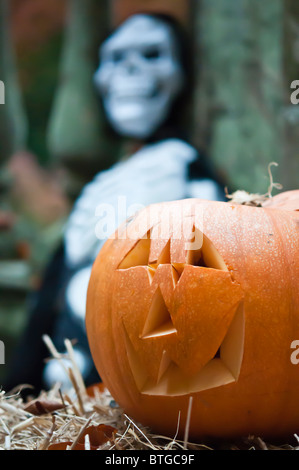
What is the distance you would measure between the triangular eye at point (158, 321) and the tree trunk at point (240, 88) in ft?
3.22

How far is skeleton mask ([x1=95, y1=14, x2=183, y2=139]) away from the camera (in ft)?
7.14

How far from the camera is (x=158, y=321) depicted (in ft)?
2.83

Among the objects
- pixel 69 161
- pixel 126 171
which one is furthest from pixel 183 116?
pixel 69 161

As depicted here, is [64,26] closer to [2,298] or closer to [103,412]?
[2,298]

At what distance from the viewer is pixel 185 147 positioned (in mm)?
2137

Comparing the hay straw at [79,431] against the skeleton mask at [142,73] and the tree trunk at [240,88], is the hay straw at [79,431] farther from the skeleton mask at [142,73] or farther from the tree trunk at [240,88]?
the skeleton mask at [142,73]

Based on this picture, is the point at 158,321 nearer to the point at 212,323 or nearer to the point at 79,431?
the point at 212,323

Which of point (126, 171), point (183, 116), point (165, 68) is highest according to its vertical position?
point (165, 68)

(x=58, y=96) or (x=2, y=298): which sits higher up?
(x=58, y=96)

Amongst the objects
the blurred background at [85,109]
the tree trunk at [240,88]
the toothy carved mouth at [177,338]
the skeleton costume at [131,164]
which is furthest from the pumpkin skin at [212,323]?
the skeleton costume at [131,164]

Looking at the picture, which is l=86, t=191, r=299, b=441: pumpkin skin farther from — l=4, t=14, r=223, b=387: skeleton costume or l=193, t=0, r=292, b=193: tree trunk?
l=4, t=14, r=223, b=387: skeleton costume

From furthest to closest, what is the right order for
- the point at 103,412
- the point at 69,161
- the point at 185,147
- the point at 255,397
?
the point at 69,161 → the point at 185,147 → the point at 103,412 → the point at 255,397

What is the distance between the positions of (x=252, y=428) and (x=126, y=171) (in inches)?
59.3

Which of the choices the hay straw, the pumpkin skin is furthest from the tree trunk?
the hay straw
